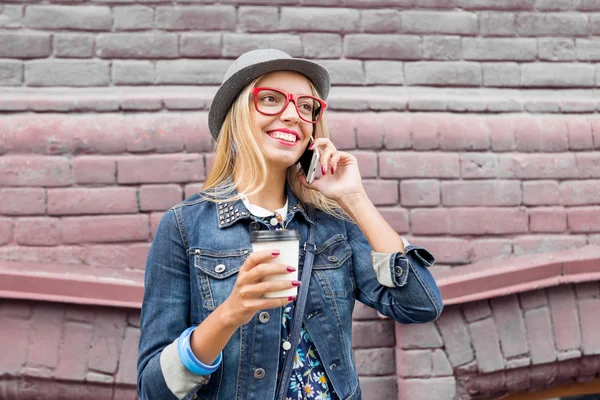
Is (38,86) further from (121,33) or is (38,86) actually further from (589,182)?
(589,182)

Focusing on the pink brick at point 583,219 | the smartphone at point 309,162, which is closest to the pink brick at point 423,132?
the pink brick at point 583,219

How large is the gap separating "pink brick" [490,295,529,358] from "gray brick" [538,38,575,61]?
1.16 meters

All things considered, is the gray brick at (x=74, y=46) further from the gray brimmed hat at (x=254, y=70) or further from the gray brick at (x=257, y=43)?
the gray brimmed hat at (x=254, y=70)

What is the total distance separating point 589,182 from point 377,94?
1.07 metres

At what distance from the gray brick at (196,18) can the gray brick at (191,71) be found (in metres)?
0.15

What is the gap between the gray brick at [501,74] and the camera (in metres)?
2.89

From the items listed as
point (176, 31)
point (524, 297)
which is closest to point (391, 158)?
point (524, 297)

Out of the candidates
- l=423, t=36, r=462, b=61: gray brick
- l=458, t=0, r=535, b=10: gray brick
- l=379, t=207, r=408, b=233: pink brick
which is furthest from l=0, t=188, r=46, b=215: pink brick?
l=458, t=0, r=535, b=10: gray brick

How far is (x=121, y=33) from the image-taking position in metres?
2.71

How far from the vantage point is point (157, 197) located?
263 cm

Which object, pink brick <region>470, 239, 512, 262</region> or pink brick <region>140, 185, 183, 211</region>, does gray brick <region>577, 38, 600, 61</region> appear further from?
pink brick <region>140, 185, 183, 211</region>

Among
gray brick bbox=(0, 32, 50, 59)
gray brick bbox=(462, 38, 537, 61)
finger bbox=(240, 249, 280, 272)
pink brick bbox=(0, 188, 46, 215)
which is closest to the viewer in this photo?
finger bbox=(240, 249, 280, 272)

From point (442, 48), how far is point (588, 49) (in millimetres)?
719

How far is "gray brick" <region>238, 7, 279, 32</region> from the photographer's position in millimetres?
2771
